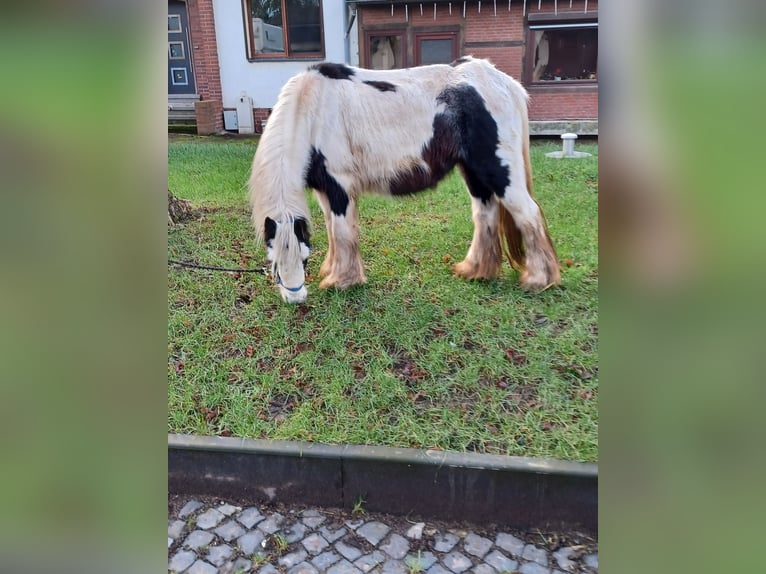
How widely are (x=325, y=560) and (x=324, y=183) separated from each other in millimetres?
2260

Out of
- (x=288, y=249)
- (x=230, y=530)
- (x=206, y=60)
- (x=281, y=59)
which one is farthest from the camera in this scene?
(x=281, y=59)

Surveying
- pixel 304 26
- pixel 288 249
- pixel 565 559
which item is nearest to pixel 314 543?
pixel 565 559

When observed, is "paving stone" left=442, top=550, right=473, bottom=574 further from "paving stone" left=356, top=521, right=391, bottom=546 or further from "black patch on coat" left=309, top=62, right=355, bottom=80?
"black patch on coat" left=309, top=62, right=355, bottom=80

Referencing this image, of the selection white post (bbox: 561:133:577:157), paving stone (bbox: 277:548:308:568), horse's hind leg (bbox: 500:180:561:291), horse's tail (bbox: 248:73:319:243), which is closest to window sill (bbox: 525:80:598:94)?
white post (bbox: 561:133:577:157)

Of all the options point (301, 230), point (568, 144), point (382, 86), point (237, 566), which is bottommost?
point (237, 566)

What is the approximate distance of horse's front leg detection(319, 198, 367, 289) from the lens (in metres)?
3.44

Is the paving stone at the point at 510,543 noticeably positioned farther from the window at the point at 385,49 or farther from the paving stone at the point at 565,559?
the window at the point at 385,49

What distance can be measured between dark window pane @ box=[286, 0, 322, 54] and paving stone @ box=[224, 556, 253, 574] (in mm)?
6283

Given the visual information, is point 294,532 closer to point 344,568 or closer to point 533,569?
point 344,568

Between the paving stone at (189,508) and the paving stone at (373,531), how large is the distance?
2.25ft

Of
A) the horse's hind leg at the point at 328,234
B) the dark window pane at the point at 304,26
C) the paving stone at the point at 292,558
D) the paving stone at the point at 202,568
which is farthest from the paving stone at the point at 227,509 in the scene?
the dark window pane at the point at 304,26

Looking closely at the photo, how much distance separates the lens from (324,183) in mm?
3340
